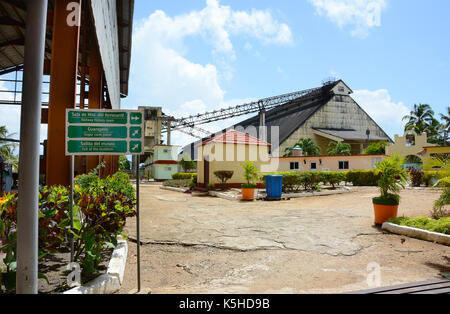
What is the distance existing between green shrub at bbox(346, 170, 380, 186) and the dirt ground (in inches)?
527

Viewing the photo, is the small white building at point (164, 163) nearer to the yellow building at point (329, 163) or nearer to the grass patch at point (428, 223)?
the yellow building at point (329, 163)

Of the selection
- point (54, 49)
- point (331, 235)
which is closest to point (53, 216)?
point (54, 49)

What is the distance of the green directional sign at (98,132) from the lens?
3.67m

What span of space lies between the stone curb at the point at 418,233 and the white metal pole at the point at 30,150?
21.8 feet

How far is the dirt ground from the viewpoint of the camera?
389 cm

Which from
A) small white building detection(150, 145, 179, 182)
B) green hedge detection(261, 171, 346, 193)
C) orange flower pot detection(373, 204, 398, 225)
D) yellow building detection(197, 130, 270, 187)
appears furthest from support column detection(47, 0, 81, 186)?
small white building detection(150, 145, 179, 182)

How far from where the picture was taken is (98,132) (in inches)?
147

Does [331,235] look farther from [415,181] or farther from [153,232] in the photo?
[415,181]

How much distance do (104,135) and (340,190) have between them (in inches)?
625

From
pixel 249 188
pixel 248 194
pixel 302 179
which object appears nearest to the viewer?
pixel 249 188

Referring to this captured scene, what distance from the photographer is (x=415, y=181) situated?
1950 cm

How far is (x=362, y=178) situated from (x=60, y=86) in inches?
790

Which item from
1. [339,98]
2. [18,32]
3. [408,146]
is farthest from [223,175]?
[339,98]

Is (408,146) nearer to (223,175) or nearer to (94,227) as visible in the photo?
(223,175)
